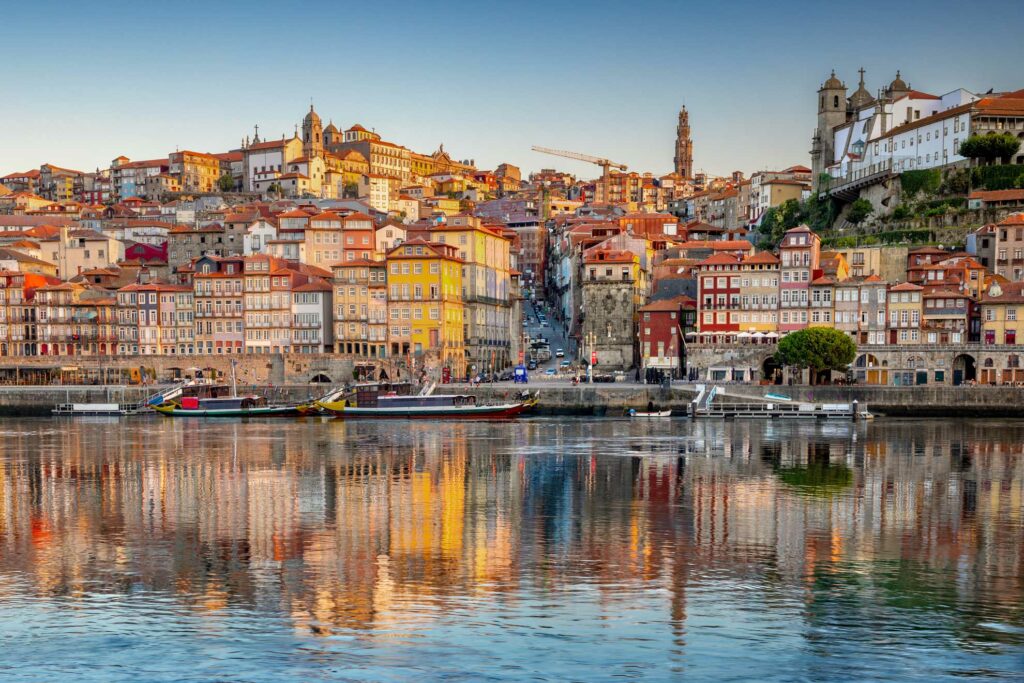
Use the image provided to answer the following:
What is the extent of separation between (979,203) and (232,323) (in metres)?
53.0

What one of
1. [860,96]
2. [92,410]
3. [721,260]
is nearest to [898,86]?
[860,96]

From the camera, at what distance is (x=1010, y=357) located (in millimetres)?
66562

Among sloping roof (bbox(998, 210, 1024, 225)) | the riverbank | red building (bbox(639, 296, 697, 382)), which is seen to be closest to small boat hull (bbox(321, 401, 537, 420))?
the riverbank

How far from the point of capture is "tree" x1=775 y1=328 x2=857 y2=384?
6344 centimetres

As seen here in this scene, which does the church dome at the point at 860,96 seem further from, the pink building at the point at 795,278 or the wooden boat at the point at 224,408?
the wooden boat at the point at 224,408

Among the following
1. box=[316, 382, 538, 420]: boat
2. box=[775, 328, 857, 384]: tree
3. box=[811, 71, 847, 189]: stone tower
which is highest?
box=[811, 71, 847, 189]: stone tower

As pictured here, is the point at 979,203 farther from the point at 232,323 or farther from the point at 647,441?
the point at 232,323

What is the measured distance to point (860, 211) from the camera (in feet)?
292

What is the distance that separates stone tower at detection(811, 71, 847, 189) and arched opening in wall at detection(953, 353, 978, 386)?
40.7 metres

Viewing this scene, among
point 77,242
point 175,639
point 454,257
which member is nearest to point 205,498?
point 175,639

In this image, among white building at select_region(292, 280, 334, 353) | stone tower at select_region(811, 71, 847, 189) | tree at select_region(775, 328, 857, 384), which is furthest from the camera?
stone tower at select_region(811, 71, 847, 189)

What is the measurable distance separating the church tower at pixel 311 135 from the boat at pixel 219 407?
7617 centimetres

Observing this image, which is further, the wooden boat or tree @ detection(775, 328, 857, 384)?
the wooden boat

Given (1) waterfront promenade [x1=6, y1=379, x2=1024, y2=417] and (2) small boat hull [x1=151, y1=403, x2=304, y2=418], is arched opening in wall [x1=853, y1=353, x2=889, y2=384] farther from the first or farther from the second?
(2) small boat hull [x1=151, y1=403, x2=304, y2=418]
